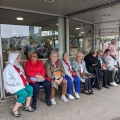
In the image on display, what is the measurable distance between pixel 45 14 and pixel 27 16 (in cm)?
62

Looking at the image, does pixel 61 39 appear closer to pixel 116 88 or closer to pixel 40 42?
pixel 40 42

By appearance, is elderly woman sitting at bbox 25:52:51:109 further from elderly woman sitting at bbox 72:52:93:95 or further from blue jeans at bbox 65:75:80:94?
elderly woman sitting at bbox 72:52:93:95

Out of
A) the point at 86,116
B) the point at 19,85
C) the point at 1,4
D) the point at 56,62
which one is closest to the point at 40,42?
the point at 56,62

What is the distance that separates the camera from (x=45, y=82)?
3535mm

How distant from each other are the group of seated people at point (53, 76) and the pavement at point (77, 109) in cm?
15

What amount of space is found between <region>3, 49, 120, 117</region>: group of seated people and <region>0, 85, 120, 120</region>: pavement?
15 cm

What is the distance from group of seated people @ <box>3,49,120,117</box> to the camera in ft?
10.0

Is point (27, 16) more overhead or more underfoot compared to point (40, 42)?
more overhead

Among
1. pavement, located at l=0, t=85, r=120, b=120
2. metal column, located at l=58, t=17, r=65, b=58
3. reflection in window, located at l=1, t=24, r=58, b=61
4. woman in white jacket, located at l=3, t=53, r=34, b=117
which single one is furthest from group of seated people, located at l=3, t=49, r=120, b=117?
metal column, located at l=58, t=17, r=65, b=58

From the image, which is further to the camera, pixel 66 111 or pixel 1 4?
pixel 1 4

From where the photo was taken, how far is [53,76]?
12.1ft

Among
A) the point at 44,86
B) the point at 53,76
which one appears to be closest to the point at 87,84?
the point at 53,76

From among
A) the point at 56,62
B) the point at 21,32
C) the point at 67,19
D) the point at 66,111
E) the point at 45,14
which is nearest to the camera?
the point at 66,111

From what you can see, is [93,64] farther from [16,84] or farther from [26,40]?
[16,84]
